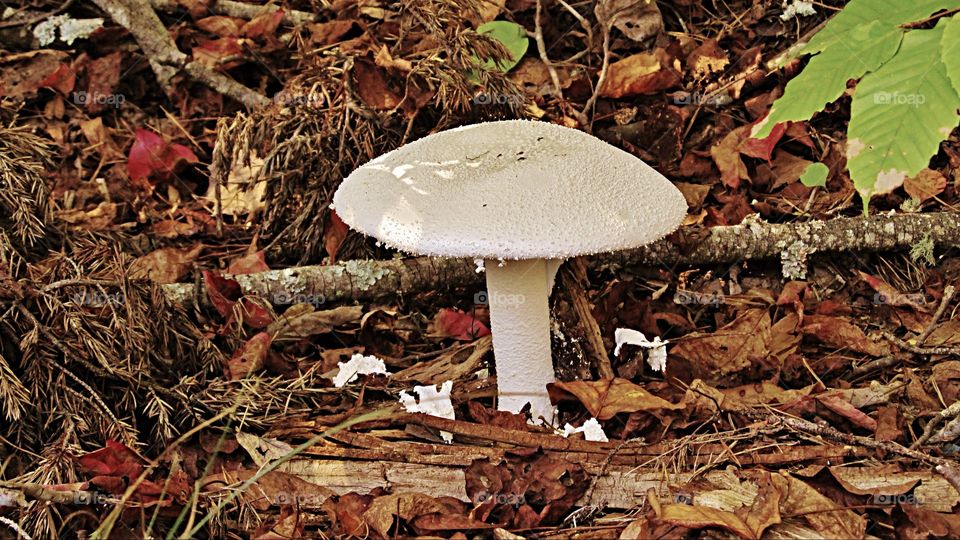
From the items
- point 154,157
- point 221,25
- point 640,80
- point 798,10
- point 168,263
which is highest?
point 798,10

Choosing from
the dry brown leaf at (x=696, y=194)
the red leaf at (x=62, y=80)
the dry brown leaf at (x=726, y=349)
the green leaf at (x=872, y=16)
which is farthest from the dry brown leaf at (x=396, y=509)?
the red leaf at (x=62, y=80)

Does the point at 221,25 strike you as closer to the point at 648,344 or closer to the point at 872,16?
the point at 648,344

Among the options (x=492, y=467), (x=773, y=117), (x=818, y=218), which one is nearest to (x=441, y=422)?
(x=492, y=467)

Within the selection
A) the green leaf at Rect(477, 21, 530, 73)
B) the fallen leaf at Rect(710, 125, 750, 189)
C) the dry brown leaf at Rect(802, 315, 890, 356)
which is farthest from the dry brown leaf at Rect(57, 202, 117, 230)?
the dry brown leaf at Rect(802, 315, 890, 356)

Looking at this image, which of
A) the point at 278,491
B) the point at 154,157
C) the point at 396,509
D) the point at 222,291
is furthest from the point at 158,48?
the point at 396,509

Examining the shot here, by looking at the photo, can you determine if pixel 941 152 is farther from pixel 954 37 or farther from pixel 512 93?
pixel 954 37
